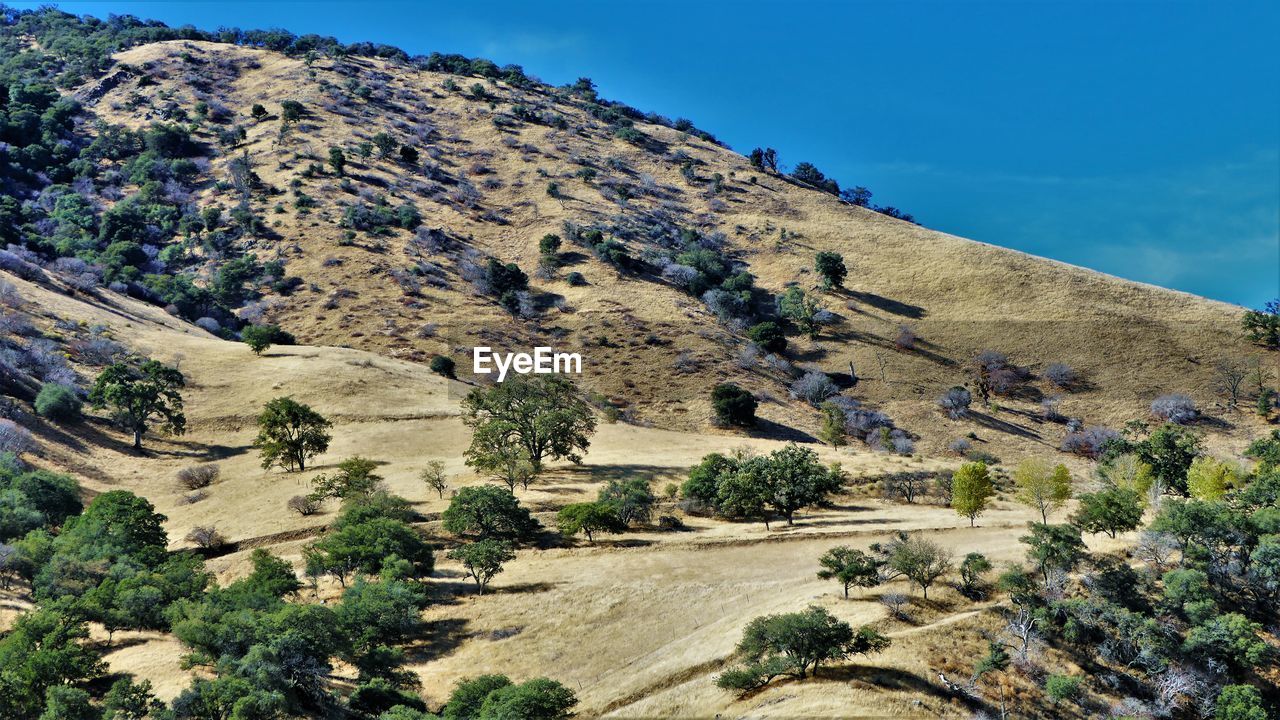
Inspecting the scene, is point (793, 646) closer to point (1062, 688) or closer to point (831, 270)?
point (1062, 688)

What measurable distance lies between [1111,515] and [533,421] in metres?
37.1

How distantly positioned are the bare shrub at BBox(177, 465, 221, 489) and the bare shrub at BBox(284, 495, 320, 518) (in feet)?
29.9

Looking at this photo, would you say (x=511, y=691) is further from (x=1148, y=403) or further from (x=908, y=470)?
(x=1148, y=403)

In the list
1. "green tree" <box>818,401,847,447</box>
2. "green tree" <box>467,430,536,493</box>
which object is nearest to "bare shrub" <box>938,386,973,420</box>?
"green tree" <box>818,401,847,447</box>

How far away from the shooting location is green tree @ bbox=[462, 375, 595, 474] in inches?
2469

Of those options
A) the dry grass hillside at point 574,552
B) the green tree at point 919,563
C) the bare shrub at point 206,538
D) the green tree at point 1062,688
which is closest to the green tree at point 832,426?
the dry grass hillside at point 574,552

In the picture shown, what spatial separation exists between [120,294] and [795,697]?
309ft

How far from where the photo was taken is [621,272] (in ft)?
395

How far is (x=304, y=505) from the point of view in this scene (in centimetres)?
5525

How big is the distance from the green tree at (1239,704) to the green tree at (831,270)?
8534 centimetres

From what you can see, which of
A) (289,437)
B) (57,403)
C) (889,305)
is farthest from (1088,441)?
(57,403)

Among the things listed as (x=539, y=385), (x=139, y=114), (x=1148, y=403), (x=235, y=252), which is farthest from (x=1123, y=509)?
(x=139, y=114)

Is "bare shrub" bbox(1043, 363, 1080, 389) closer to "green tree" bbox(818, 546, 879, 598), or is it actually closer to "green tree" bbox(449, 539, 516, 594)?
"green tree" bbox(818, 546, 879, 598)

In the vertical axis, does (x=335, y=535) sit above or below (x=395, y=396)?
below
